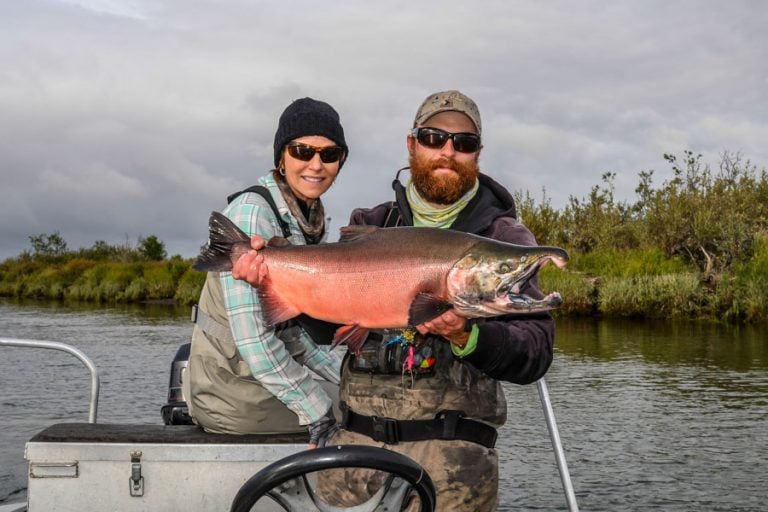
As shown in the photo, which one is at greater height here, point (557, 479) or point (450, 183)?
point (450, 183)

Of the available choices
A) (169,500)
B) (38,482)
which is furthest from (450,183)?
(38,482)

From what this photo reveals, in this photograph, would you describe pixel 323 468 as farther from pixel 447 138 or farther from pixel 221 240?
pixel 447 138

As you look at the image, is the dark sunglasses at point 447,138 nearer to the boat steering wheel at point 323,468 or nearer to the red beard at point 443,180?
the red beard at point 443,180

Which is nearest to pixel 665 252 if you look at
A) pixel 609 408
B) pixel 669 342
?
pixel 669 342

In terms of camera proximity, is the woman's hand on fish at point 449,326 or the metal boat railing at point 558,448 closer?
the woman's hand on fish at point 449,326

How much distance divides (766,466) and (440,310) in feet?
27.3

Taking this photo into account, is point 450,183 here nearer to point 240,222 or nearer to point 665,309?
point 240,222

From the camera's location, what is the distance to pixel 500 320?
306 centimetres

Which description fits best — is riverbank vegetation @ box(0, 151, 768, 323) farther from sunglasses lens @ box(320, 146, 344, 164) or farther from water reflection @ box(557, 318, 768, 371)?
sunglasses lens @ box(320, 146, 344, 164)

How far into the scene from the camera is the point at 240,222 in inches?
140

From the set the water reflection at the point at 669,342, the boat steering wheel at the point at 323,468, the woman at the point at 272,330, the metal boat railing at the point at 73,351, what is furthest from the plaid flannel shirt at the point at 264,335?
the water reflection at the point at 669,342

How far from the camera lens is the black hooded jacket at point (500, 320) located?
280 cm

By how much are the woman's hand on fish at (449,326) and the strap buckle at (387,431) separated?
438mm

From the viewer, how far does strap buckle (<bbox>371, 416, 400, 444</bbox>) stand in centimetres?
300
